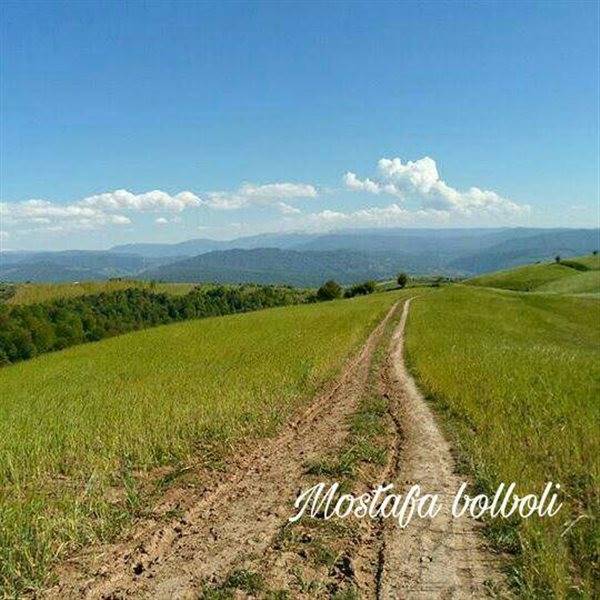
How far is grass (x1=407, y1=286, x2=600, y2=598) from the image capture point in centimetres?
724

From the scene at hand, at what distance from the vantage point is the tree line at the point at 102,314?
118 metres

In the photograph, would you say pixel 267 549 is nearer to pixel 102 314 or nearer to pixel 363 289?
pixel 363 289

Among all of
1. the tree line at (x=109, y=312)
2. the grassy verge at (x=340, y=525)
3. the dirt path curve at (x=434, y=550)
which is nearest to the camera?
the dirt path curve at (x=434, y=550)

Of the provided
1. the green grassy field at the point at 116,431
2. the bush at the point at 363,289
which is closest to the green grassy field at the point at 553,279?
the bush at the point at 363,289

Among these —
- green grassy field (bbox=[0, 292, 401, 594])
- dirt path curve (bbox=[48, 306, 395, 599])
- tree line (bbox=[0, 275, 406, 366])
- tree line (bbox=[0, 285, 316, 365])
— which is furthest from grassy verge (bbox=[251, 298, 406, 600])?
tree line (bbox=[0, 285, 316, 365])

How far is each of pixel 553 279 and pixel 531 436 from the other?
5031 inches

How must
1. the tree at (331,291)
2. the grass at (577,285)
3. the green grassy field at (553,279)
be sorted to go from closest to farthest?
the grass at (577,285)
the green grassy field at (553,279)
the tree at (331,291)

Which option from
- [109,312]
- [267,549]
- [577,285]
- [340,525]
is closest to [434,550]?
[340,525]

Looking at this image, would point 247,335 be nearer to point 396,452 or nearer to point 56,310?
point 396,452

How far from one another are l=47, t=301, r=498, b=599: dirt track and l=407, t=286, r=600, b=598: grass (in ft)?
2.13

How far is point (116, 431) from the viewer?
1486 cm

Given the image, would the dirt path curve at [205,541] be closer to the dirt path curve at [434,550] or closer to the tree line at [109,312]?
the dirt path curve at [434,550]

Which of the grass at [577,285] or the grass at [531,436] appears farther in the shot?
the grass at [577,285]

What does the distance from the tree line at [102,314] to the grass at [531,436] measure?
10523 centimetres
